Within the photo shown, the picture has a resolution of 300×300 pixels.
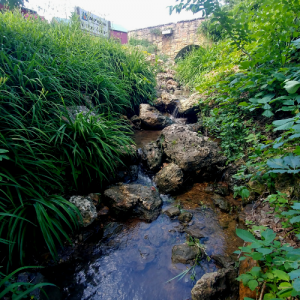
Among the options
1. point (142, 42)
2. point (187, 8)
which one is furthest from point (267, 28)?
point (142, 42)

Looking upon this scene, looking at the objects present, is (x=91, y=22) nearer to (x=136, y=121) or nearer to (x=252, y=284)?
(x=136, y=121)

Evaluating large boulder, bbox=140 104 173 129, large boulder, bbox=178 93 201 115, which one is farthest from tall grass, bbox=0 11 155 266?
large boulder, bbox=178 93 201 115

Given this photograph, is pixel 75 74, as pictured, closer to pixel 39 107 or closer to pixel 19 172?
pixel 39 107

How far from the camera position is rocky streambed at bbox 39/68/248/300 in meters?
1.70

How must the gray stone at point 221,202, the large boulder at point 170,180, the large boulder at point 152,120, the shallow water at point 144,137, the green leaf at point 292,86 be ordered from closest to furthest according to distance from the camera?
the green leaf at point 292,86, the gray stone at point 221,202, the large boulder at point 170,180, the shallow water at point 144,137, the large boulder at point 152,120

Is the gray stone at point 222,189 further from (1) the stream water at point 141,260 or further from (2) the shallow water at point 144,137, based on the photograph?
(2) the shallow water at point 144,137

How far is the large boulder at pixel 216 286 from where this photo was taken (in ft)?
4.95

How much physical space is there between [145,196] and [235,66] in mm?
4329

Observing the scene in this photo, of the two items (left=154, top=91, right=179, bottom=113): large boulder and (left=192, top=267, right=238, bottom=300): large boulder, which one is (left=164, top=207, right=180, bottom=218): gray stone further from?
(left=154, top=91, right=179, bottom=113): large boulder

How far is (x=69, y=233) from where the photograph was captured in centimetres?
209

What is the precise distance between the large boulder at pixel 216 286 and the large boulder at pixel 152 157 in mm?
2083

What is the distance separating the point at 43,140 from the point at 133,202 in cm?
145

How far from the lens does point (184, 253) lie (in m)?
1.98

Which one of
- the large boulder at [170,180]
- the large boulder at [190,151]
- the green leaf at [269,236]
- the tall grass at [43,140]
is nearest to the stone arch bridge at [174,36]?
the large boulder at [190,151]
